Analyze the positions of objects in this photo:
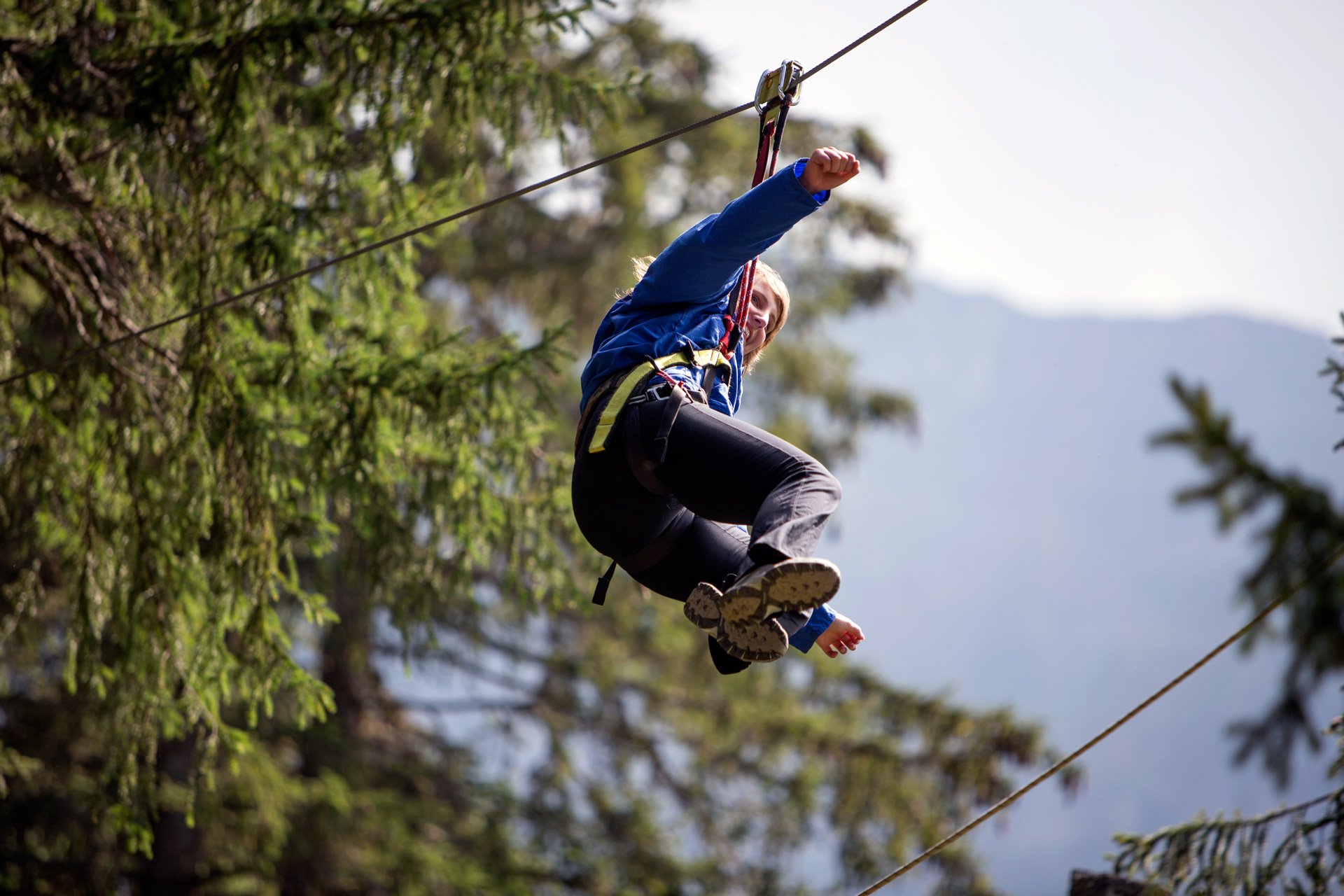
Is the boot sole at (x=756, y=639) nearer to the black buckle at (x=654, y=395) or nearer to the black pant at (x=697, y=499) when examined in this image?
the black pant at (x=697, y=499)

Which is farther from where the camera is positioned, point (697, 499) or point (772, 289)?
point (772, 289)

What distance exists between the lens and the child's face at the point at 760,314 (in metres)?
2.84

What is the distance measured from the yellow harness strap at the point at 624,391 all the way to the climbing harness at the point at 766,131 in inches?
6.1

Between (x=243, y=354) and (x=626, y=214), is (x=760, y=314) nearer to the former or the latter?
(x=243, y=354)

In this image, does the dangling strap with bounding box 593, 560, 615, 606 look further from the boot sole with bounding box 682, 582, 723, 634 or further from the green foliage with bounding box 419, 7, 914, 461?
the green foliage with bounding box 419, 7, 914, 461

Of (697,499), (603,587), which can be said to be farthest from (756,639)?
(603,587)

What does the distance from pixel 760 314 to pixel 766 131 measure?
18.4 inches

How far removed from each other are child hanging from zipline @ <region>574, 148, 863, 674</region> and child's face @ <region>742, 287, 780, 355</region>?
0.06 m

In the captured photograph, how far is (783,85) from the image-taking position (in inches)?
101

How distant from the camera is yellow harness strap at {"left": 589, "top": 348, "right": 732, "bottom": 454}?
2410mm

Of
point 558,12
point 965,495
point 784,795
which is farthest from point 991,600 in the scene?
point 558,12

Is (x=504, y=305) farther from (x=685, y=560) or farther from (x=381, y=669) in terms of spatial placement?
(x=685, y=560)

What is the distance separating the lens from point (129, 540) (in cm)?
406

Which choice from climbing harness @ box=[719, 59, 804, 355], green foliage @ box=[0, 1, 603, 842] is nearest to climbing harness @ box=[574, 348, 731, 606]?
climbing harness @ box=[719, 59, 804, 355]
